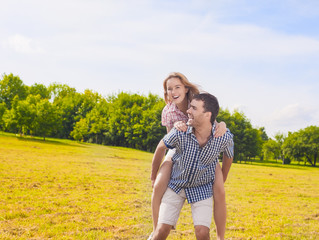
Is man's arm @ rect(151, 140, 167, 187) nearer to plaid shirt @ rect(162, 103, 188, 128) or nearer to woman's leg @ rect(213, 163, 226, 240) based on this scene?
plaid shirt @ rect(162, 103, 188, 128)

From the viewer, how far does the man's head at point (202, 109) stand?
3.45 meters

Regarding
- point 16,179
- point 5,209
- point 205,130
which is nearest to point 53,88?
point 16,179

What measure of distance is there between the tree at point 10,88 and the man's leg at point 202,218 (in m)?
64.9

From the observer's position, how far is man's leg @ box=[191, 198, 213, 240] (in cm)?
331

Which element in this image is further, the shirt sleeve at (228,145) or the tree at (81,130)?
the tree at (81,130)

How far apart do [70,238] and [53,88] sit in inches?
3168

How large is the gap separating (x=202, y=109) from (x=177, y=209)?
1.18m

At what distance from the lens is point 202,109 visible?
3.44 metres

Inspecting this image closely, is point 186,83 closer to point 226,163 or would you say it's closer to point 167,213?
point 226,163

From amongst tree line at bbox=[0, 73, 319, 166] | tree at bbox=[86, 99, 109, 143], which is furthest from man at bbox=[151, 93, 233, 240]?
tree at bbox=[86, 99, 109, 143]

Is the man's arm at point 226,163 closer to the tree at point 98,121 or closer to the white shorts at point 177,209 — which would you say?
the white shorts at point 177,209

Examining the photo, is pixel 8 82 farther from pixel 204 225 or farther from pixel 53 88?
pixel 204 225

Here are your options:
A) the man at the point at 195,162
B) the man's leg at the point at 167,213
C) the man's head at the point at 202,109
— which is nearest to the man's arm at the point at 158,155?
the man at the point at 195,162

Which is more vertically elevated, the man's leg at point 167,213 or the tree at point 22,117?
the tree at point 22,117
